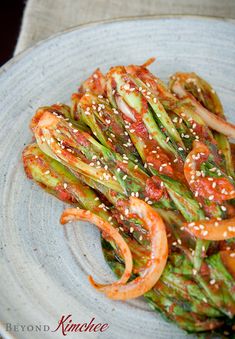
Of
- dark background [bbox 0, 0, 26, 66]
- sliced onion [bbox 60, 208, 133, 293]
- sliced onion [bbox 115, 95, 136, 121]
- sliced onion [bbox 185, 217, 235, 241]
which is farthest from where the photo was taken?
dark background [bbox 0, 0, 26, 66]

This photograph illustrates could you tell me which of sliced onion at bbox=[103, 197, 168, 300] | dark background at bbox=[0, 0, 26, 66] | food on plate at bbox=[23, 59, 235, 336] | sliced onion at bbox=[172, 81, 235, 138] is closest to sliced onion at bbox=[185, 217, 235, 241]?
food on plate at bbox=[23, 59, 235, 336]

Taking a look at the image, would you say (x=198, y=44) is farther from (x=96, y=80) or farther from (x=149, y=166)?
(x=149, y=166)

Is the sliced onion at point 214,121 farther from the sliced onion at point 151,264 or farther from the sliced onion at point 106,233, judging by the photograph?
the sliced onion at point 106,233

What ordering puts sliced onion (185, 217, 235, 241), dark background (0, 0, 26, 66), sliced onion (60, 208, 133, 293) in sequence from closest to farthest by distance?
sliced onion (185, 217, 235, 241)
sliced onion (60, 208, 133, 293)
dark background (0, 0, 26, 66)

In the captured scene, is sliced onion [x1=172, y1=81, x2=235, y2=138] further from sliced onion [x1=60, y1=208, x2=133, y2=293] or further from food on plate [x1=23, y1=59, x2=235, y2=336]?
sliced onion [x1=60, y1=208, x2=133, y2=293]

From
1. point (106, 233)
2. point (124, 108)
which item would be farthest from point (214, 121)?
point (106, 233)

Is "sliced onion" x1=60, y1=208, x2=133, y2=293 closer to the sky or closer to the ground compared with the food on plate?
closer to the ground

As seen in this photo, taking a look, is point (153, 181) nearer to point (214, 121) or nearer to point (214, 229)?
→ point (214, 229)

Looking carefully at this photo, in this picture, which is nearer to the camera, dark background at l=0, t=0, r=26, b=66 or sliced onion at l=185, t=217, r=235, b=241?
sliced onion at l=185, t=217, r=235, b=241
